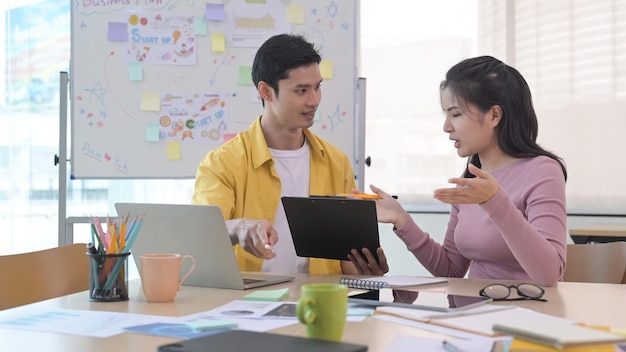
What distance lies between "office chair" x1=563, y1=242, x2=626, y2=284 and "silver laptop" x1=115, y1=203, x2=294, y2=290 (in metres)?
0.93

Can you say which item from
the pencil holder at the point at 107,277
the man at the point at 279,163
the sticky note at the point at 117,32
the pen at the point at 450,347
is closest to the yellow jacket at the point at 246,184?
the man at the point at 279,163

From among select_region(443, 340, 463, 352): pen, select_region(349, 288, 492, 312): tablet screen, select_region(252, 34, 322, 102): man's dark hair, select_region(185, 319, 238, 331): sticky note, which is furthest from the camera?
select_region(252, 34, 322, 102): man's dark hair

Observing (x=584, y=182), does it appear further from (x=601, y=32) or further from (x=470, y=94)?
(x=470, y=94)

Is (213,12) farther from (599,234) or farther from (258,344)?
(258,344)

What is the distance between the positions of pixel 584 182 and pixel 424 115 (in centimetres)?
92

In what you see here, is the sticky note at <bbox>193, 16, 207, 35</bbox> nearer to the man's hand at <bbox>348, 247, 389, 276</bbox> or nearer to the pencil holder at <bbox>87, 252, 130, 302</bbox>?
the man's hand at <bbox>348, 247, 389, 276</bbox>

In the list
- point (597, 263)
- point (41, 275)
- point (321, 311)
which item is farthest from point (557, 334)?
point (41, 275)

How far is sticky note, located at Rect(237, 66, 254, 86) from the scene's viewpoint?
3205mm

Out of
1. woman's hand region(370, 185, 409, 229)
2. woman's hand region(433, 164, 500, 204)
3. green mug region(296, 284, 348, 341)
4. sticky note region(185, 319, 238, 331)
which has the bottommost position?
sticky note region(185, 319, 238, 331)

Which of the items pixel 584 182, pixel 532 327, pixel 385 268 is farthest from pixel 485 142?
pixel 584 182

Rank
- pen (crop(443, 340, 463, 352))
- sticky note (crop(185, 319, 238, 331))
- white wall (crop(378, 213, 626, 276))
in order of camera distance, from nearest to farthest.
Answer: pen (crop(443, 340, 463, 352)) → sticky note (crop(185, 319, 238, 331)) → white wall (crop(378, 213, 626, 276))

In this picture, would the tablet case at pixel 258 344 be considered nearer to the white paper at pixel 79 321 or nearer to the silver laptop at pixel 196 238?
the white paper at pixel 79 321

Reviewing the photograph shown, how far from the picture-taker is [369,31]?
168 inches

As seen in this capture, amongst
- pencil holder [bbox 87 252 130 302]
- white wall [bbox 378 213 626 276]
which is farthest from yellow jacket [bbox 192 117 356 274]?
white wall [bbox 378 213 626 276]
